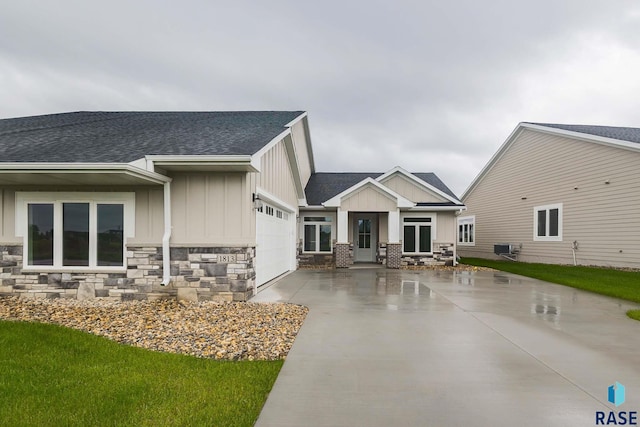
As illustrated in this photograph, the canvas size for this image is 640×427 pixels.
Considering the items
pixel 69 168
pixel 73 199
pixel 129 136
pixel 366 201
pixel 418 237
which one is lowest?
pixel 418 237

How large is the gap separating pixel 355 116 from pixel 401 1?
Result: 40.5 ft

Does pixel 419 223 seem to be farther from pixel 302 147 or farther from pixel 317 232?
pixel 302 147

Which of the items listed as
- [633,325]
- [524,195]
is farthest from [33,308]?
[524,195]

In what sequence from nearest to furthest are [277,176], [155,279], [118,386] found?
[118,386] < [155,279] < [277,176]

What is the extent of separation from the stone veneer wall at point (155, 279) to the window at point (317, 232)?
916cm

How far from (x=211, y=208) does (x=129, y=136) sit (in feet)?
10.6

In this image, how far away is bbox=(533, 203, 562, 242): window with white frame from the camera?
16156 millimetres

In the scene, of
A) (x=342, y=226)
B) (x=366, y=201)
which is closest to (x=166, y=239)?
(x=342, y=226)

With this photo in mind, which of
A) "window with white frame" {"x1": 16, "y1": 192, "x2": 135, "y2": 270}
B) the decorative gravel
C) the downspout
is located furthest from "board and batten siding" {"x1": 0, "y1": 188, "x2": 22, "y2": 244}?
the downspout

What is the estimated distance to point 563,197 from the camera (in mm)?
15867

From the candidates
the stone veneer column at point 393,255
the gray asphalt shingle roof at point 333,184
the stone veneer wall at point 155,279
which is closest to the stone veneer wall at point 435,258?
the stone veneer column at point 393,255

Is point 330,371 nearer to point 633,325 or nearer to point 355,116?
point 633,325

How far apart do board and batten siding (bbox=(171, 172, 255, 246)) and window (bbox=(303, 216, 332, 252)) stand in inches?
358

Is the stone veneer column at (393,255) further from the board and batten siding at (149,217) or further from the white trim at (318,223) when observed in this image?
the board and batten siding at (149,217)
